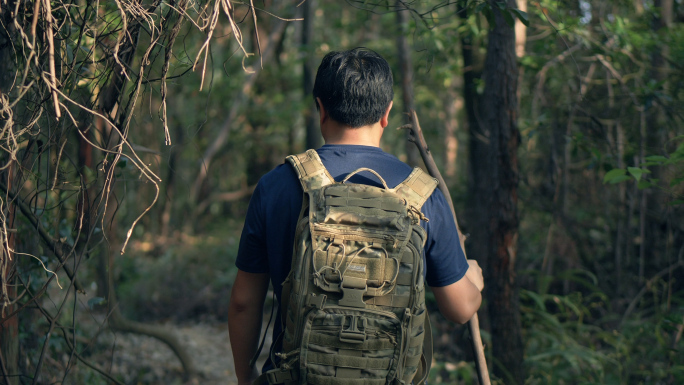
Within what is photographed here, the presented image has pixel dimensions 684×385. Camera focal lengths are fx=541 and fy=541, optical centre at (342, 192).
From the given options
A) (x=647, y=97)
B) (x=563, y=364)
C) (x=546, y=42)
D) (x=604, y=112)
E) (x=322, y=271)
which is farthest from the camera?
(x=604, y=112)

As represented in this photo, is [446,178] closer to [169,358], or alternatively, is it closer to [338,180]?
[169,358]

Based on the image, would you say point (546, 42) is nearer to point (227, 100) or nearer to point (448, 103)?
point (227, 100)

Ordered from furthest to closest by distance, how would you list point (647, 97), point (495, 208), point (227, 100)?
point (227, 100)
point (647, 97)
point (495, 208)

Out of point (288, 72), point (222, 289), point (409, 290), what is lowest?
point (222, 289)

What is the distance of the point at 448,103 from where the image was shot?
14.9m

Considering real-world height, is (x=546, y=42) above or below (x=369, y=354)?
above

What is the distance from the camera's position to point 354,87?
1.76 metres

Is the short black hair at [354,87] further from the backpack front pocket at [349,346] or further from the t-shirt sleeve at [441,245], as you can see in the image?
the backpack front pocket at [349,346]

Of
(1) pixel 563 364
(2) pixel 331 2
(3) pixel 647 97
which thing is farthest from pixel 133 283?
(2) pixel 331 2

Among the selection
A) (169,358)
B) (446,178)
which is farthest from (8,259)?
(446,178)

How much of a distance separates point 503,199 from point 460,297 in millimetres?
1896

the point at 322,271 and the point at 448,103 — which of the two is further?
the point at 448,103

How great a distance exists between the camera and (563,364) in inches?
161

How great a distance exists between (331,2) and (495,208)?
11959mm
